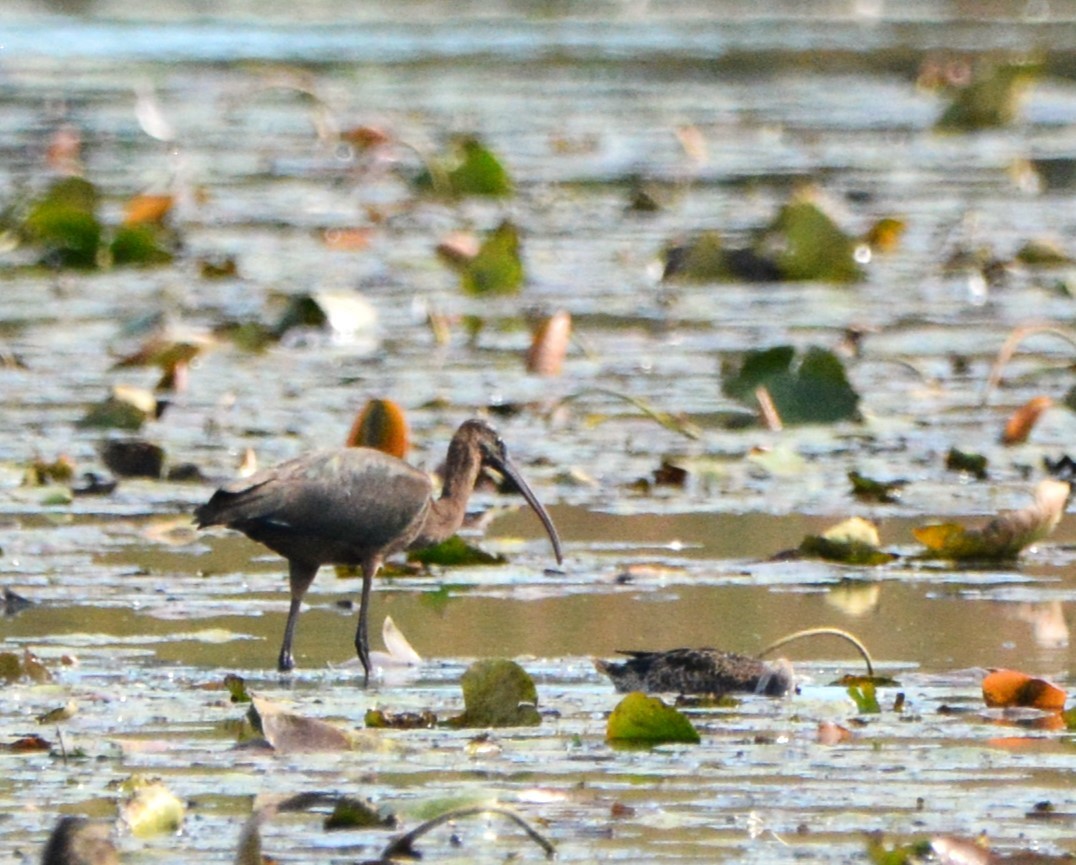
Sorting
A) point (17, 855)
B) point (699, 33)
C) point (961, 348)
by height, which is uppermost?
point (699, 33)

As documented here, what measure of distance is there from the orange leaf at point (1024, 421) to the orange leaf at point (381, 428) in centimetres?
217

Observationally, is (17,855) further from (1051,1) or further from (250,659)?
(1051,1)

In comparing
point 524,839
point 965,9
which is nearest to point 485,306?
point 524,839

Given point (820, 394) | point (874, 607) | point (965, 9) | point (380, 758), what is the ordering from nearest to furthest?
point (380, 758)
point (874, 607)
point (820, 394)
point (965, 9)

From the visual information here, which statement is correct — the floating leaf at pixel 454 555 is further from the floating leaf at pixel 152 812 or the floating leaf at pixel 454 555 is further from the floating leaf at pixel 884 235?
the floating leaf at pixel 884 235

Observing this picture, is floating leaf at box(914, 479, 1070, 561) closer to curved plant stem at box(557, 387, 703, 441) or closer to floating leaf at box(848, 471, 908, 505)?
floating leaf at box(848, 471, 908, 505)

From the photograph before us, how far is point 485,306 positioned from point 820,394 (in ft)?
12.4

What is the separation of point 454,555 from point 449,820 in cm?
299

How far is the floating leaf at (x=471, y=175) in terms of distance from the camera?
50.0 feet

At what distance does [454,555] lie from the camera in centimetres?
772

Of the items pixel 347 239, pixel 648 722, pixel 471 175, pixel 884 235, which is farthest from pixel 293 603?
pixel 471 175

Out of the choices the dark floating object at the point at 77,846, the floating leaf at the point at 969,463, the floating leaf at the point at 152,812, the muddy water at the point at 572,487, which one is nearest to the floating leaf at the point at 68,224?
the muddy water at the point at 572,487

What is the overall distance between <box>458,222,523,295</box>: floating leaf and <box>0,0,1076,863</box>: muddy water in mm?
154

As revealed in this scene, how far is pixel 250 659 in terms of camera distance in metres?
6.60
